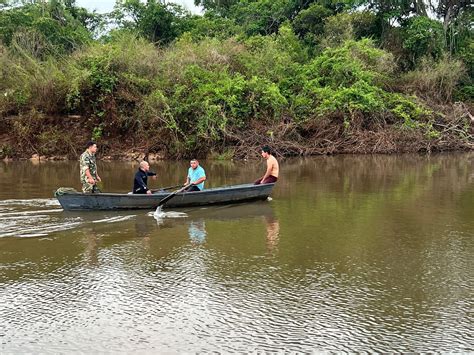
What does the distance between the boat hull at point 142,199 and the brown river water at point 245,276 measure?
250 mm

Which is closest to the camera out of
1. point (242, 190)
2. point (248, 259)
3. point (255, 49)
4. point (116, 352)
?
point (116, 352)

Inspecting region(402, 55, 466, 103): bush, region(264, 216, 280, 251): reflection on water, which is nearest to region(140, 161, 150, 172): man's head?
region(264, 216, 280, 251): reflection on water

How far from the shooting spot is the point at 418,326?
574 cm

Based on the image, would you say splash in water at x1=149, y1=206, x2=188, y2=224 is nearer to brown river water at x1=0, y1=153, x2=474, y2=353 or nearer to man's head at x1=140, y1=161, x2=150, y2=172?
brown river water at x1=0, y1=153, x2=474, y2=353

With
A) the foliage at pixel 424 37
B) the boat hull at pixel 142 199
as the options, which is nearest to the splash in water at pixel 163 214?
the boat hull at pixel 142 199

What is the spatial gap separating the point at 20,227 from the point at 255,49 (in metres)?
22.2

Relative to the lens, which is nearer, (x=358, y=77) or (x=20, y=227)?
(x=20, y=227)

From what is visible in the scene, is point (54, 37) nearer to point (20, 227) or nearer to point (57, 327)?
point (20, 227)

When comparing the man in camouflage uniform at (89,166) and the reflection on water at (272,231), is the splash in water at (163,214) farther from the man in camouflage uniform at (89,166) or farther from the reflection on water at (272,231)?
the reflection on water at (272,231)

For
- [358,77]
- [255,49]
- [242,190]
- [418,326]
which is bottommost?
[418,326]

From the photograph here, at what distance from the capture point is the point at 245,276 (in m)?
7.46

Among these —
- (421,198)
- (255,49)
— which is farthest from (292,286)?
(255,49)

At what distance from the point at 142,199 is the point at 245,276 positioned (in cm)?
536

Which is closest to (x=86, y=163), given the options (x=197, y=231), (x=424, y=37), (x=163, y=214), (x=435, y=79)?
(x=163, y=214)
